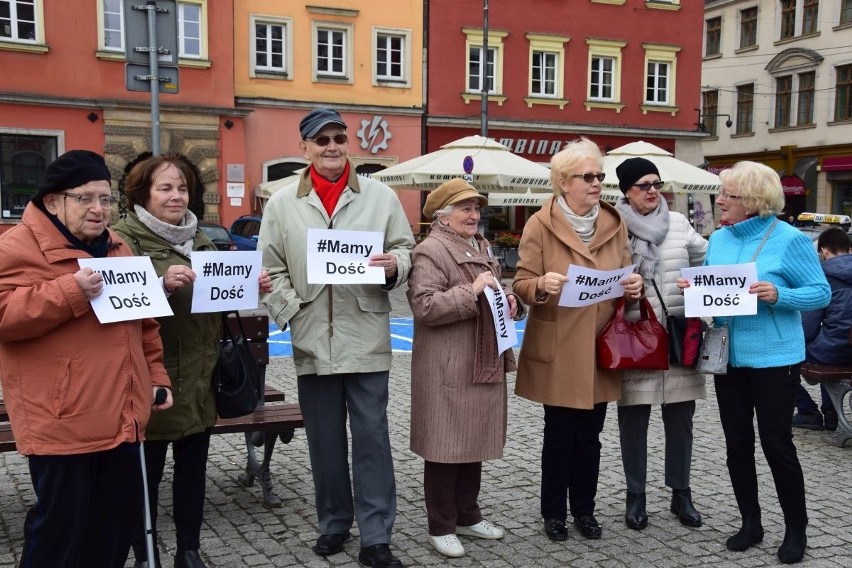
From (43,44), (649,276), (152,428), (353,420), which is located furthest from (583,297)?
(43,44)

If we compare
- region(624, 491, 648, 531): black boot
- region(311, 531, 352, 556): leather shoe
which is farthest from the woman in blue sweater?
region(311, 531, 352, 556): leather shoe

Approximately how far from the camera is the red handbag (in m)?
4.38

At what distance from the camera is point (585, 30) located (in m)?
29.3

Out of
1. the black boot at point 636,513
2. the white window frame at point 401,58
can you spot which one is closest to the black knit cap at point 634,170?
the black boot at point 636,513

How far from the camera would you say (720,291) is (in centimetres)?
425

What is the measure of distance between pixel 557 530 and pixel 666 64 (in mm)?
28724

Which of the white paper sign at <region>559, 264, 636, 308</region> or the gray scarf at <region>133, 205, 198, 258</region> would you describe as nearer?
the gray scarf at <region>133, 205, 198, 258</region>

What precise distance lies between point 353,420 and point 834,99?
128ft

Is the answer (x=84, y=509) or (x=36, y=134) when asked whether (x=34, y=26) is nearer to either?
(x=36, y=134)

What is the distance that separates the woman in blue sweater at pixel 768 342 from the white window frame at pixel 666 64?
1068 inches

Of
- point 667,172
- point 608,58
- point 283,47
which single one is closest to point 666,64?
point 608,58

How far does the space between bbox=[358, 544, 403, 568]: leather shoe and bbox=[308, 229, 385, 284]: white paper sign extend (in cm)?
128

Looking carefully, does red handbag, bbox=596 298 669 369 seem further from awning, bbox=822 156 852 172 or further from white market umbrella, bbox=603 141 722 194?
awning, bbox=822 156 852 172

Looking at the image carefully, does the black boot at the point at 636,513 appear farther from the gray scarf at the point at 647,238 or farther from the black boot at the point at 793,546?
the gray scarf at the point at 647,238
